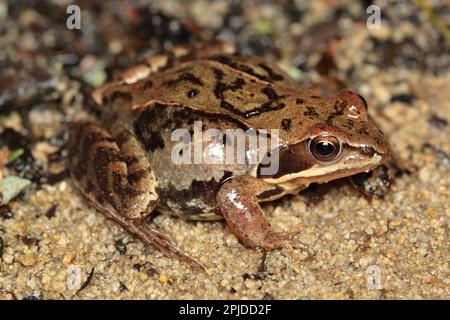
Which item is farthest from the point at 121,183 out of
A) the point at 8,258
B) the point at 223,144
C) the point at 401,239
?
the point at 401,239

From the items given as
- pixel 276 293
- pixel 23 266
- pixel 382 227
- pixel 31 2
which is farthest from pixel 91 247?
pixel 31 2

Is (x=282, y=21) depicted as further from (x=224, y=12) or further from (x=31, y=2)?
(x=31, y=2)

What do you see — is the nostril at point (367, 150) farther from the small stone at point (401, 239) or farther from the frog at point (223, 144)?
the small stone at point (401, 239)

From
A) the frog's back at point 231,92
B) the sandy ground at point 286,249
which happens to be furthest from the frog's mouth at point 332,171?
the sandy ground at point 286,249

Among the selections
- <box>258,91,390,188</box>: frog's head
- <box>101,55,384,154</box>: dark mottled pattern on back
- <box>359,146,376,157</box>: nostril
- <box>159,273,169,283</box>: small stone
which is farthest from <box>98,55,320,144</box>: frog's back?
<box>159,273,169,283</box>: small stone

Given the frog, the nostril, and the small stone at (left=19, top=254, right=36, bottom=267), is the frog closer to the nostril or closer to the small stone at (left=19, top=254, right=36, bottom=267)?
the nostril
